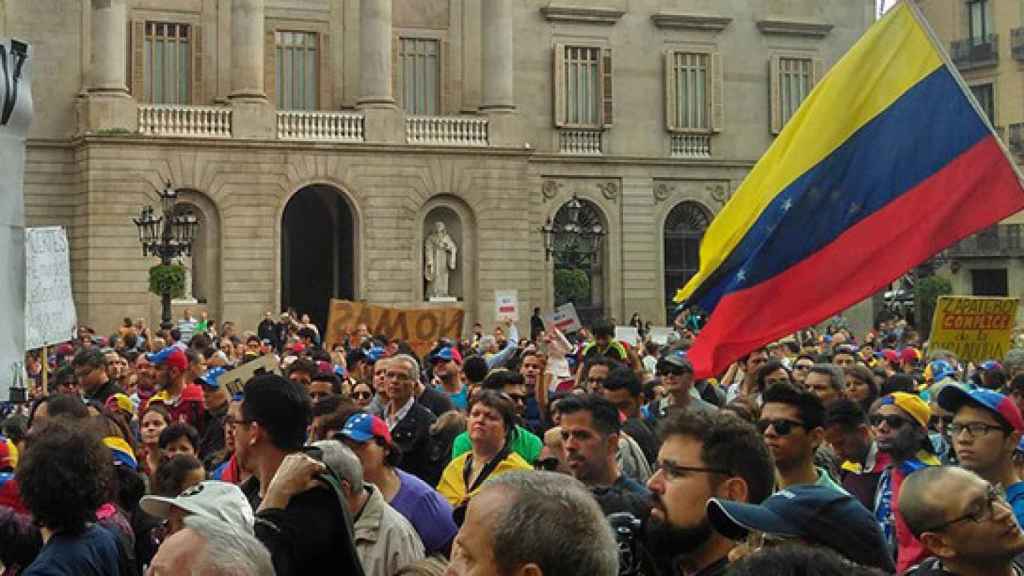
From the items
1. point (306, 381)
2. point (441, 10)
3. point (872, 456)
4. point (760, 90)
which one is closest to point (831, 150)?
point (872, 456)

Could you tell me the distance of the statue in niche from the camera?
37.8 meters

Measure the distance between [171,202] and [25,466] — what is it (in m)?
25.2

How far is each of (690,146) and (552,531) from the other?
39.5 meters

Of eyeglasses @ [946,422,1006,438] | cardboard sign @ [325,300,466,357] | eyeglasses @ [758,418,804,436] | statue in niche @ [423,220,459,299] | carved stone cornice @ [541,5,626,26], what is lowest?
eyeglasses @ [946,422,1006,438]

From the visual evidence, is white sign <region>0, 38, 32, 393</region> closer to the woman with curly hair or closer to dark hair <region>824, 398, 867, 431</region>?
the woman with curly hair

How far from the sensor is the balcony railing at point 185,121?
35.0 meters

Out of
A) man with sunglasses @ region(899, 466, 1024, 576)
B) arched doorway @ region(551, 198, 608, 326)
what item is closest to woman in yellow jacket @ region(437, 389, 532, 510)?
man with sunglasses @ region(899, 466, 1024, 576)

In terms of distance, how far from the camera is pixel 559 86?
4034cm

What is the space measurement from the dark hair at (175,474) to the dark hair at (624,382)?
3.40 metres

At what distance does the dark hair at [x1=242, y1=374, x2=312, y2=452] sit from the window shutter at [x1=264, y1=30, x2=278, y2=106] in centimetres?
3221

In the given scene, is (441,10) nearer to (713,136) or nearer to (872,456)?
(713,136)

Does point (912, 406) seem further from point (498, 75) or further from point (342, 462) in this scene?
point (498, 75)

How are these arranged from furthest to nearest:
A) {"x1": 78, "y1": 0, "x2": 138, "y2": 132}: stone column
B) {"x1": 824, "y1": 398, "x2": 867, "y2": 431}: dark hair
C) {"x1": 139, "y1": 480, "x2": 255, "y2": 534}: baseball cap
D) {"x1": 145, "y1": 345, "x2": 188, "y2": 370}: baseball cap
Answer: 1. {"x1": 78, "y1": 0, "x2": 138, "y2": 132}: stone column
2. {"x1": 145, "y1": 345, "x2": 188, "y2": 370}: baseball cap
3. {"x1": 824, "y1": 398, "x2": 867, "y2": 431}: dark hair
4. {"x1": 139, "y1": 480, "x2": 255, "y2": 534}: baseball cap

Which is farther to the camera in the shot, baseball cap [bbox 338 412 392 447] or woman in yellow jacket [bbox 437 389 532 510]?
woman in yellow jacket [bbox 437 389 532 510]
